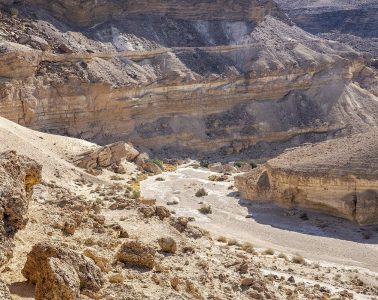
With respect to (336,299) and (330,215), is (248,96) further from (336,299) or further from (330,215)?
(336,299)

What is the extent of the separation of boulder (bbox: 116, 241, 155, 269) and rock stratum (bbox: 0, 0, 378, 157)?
2677 cm

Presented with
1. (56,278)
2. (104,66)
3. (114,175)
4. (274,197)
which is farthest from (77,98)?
(56,278)

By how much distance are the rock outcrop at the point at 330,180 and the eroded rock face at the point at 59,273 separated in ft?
53.7

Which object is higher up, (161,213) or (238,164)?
(238,164)

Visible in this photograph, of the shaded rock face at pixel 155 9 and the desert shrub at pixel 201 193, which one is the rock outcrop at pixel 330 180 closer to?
the desert shrub at pixel 201 193

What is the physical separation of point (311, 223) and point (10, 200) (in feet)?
55.3

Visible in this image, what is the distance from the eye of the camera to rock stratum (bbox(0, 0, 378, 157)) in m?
40.5

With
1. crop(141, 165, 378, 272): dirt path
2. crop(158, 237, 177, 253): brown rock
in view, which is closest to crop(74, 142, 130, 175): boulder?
crop(141, 165, 378, 272): dirt path

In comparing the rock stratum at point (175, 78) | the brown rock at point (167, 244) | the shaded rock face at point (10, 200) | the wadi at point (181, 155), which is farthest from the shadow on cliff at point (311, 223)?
the rock stratum at point (175, 78)

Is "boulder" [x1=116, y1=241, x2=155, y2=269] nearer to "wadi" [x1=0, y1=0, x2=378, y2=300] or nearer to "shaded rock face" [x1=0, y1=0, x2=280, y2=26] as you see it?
"wadi" [x1=0, y1=0, x2=378, y2=300]

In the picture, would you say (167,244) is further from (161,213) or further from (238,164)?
(238,164)

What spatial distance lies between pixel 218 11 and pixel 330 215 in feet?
128

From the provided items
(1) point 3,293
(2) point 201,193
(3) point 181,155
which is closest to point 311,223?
(2) point 201,193

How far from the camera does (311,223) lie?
81.9 feet
